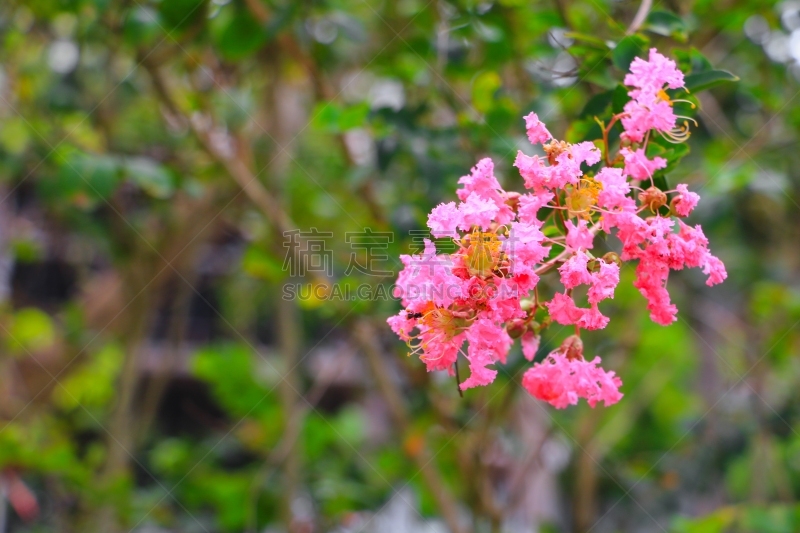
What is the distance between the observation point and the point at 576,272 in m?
0.59

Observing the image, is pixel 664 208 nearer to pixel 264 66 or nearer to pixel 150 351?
pixel 264 66

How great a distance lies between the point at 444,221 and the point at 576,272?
12 centimetres

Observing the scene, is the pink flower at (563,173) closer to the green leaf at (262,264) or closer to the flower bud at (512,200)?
the flower bud at (512,200)

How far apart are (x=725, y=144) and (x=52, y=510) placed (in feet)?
7.47

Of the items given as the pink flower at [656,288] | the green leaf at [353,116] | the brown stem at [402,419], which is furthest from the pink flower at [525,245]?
the brown stem at [402,419]

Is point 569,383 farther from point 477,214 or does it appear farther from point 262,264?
point 262,264

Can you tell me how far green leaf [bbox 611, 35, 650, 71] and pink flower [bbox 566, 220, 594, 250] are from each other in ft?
1.00

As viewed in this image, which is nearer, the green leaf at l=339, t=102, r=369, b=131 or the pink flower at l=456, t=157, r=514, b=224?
the pink flower at l=456, t=157, r=514, b=224

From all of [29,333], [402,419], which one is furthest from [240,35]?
[29,333]

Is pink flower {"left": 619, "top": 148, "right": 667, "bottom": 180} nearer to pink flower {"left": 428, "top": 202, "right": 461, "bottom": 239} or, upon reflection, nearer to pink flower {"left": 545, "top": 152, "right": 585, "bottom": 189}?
pink flower {"left": 545, "top": 152, "right": 585, "bottom": 189}

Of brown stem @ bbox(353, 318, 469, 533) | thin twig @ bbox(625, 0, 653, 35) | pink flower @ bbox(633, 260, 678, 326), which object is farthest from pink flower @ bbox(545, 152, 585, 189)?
brown stem @ bbox(353, 318, 469, 533)

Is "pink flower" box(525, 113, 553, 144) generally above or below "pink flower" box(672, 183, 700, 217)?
above

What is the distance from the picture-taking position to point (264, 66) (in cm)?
177

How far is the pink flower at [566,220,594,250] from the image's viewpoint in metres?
0.61
